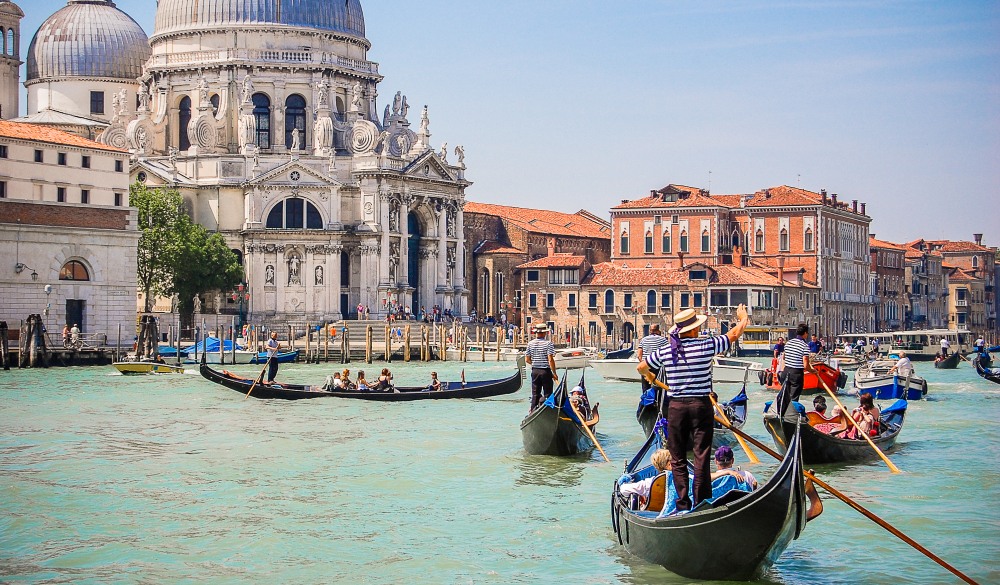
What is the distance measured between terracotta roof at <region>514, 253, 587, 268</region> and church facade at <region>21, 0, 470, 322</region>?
2926 millimetres

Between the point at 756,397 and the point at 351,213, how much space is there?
69.7ft

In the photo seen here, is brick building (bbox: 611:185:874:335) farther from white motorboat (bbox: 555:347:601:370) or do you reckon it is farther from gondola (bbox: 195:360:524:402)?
gondola (bbox: 195:360:524:402)

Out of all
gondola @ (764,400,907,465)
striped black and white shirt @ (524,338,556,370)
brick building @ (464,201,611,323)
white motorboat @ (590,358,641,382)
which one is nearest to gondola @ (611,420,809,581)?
gondola @ (764,400,907,465)

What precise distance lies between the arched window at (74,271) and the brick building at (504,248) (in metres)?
20.7

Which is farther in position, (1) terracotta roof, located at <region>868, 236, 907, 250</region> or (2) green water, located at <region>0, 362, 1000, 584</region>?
(1) terracotta roof, located at <region>868, 236, 907, 250</region>

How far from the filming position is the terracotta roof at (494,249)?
51469 millimetres

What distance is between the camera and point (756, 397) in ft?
84.1

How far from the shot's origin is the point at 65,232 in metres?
31.9

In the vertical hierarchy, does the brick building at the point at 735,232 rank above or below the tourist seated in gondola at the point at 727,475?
above

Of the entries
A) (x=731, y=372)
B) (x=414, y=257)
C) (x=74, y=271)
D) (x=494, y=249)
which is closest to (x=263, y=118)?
(x=414, y=257)

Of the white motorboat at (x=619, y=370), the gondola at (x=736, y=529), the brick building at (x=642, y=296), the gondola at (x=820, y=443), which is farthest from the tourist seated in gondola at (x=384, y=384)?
the brick building at (x=642, y=296)

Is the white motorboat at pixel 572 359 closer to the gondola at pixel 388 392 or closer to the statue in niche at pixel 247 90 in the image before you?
the gondola at pixel 388 392

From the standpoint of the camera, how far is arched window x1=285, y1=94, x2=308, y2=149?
45.5 m

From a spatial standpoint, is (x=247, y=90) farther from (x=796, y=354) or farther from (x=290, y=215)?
(x=796, y=354)
